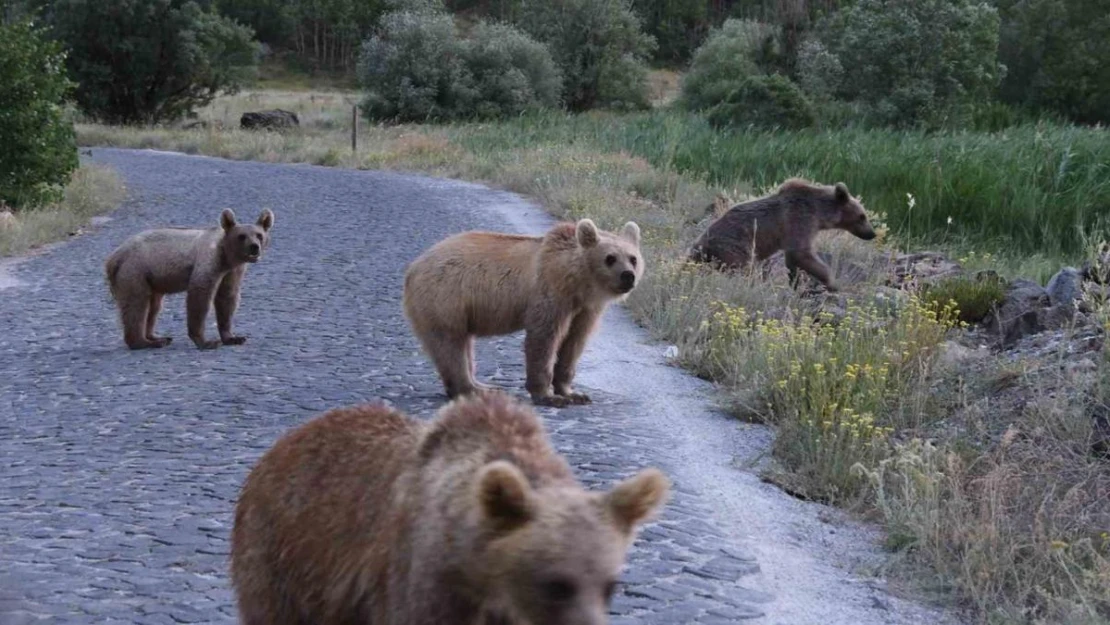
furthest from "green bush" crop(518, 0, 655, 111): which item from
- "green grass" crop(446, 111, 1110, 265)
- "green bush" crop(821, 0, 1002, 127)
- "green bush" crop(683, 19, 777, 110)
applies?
"green grass" crop(446, 111, 1110, 265)

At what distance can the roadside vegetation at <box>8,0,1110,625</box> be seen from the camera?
257 inches

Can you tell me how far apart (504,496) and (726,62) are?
5504 cm

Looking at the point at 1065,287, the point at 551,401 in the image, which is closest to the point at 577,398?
the point at 551,401

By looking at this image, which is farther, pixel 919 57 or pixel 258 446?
pixel 919 57

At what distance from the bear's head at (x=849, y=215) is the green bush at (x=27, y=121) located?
13.0 m

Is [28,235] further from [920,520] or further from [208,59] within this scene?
[208,59]

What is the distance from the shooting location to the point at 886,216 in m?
18.0

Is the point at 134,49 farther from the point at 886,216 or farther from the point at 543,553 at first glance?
the point at 543,553

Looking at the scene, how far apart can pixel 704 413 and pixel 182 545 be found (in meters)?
4.08

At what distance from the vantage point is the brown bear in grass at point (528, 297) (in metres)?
9.05

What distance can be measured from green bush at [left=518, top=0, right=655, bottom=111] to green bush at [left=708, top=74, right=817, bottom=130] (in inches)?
996

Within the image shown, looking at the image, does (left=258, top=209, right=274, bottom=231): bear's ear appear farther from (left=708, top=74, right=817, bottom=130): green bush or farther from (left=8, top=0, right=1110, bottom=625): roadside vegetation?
(left=708, top=74, right=817, bottom=130): green bush

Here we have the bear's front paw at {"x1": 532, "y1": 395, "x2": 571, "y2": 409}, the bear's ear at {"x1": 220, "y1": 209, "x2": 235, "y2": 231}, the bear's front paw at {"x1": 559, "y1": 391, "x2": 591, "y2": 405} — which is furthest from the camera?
the bear's ear at {"x1": 220, "y1": 209, "x2": 235, "y2": 231}

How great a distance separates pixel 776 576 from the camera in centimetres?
598
